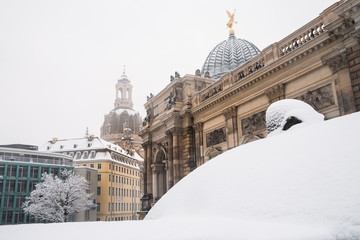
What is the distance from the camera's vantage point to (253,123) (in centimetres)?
2227

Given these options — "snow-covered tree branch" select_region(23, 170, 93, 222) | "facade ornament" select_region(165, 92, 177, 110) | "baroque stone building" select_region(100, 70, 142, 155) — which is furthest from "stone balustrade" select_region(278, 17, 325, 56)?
"baroque stone building" select_region(100, 70, 142, 155)

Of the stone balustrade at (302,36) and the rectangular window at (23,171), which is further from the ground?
the stone balustrade at (302,36)

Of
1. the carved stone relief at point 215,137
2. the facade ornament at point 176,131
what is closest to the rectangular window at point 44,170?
the facade ornament at point 176,131

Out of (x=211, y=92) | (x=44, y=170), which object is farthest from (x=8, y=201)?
(x=211, y=92)

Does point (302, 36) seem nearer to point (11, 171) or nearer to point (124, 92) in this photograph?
point (11, 171)

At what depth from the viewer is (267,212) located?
3.95 metres

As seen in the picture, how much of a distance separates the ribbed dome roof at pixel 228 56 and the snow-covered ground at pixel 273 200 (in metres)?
37.8

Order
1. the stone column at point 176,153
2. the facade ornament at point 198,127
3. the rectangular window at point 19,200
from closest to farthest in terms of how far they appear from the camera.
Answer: the facade ornament at point 198,127 < the stone column at point 176,153 < the rectangular window at point 19,200

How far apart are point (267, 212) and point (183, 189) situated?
1.91 metres

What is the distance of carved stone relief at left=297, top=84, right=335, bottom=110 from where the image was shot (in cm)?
1683

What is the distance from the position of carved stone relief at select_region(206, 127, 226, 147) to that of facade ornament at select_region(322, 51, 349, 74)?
10775 mm

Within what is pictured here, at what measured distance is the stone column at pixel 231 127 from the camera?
77.7 ft

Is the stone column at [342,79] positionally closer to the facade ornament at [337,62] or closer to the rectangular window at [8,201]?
the facade ornament at [337,62]

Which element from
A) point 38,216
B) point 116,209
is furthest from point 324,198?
point 116,209
